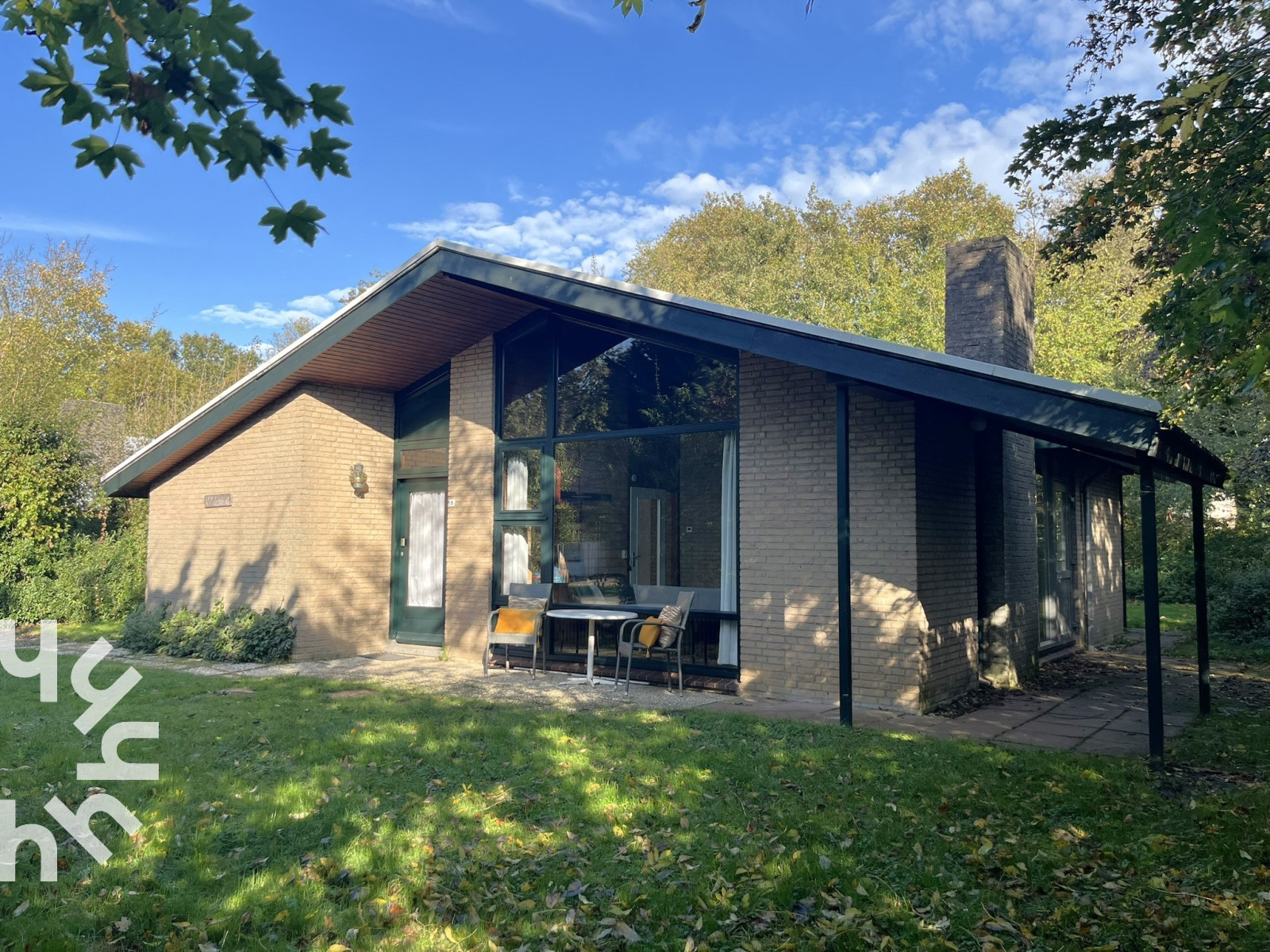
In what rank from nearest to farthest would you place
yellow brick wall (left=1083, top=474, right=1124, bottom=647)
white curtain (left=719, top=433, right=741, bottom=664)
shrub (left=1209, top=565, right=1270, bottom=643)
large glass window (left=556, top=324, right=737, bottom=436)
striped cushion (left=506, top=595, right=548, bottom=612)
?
white curtain (left=719, top=433, right=741, bottom=664) → large glass window (left=556, top=324, right=737, bottom=436) → striped cushion (left=506, top=595, right=548, bottom=612) → shrub (left=1209, top=565, right=1270, bottom=643) → yellow brick wall (left=1083, top=474, right=1124, bottom=647)

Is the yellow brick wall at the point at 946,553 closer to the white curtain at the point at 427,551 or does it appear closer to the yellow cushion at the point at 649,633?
the yellow cushion at the point at 649,633

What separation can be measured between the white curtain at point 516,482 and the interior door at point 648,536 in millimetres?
1696

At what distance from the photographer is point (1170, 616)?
17.5 meters

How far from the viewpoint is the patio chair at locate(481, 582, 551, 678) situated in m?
9.76

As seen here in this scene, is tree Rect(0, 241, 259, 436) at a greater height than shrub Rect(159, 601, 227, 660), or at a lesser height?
greater

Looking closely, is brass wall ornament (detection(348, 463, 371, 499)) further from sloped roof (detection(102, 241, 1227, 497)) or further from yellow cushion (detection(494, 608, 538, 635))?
yellow cushion (detection(494, 608, 538, 635))

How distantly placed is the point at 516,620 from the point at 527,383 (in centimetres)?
292

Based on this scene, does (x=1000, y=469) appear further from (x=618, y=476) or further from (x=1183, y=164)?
(x=618, y=476)

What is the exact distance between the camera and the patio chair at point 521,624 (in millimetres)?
9758

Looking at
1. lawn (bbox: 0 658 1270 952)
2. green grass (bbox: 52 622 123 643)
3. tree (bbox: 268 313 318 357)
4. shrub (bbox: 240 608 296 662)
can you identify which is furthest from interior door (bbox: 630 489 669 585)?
tree (bbox: 268 313 318 357)

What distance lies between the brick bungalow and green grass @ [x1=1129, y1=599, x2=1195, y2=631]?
3002 mm

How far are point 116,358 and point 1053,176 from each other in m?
27.8

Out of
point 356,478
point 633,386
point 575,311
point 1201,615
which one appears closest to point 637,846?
point 633,386

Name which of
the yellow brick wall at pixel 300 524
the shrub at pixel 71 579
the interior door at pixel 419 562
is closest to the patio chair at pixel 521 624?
the interior door at pixel 419 562
